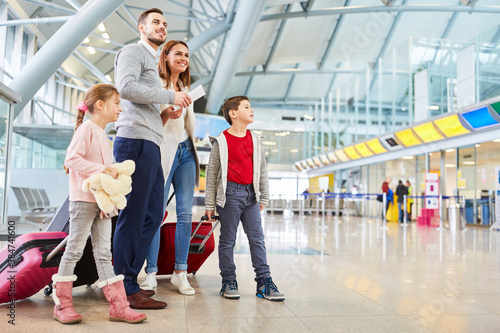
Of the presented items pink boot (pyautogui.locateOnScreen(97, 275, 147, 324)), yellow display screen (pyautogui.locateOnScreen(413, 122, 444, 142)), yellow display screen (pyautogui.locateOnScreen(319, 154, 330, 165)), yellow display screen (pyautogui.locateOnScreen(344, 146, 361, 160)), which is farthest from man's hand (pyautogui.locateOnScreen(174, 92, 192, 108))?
yellow display screen (pyautogui.locateOnScreen(319, 154, 330, 165))

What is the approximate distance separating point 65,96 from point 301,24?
12193 mm

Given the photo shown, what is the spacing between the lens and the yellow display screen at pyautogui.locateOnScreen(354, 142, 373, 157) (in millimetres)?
21578

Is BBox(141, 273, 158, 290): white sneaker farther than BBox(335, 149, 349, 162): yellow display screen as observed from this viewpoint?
No

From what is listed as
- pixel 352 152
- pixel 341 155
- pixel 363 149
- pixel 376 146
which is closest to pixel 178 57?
pixel 376 146

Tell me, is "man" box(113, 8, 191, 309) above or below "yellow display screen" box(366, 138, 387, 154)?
below

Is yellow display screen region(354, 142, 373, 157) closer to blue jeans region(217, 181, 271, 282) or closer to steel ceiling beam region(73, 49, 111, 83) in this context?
steel ceiling beam region(73, 49, 111, 83)

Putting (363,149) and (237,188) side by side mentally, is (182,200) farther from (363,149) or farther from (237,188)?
(363,149)

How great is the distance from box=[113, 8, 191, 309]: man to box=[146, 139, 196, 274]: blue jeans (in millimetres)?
500

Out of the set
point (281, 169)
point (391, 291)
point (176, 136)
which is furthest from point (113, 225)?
point (281, 169)

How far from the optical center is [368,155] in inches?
856

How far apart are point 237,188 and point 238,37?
44.8ft

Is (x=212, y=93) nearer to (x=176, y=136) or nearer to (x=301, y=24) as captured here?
(x=301, y=24)

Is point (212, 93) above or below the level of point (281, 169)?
above

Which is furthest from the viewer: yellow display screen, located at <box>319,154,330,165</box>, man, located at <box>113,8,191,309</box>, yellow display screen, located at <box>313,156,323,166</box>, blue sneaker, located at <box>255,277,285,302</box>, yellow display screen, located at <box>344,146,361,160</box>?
yellow display screen, located at <box>313,156,323,166</box>
